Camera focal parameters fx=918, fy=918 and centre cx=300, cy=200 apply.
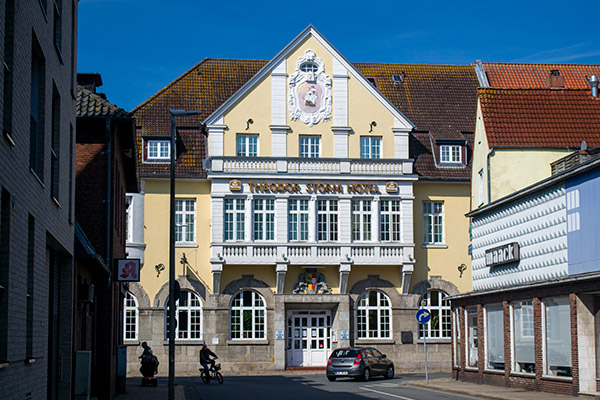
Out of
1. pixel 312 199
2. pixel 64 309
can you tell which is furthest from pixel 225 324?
pixel 64 309

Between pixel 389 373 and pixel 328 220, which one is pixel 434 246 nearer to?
pixel 328 220

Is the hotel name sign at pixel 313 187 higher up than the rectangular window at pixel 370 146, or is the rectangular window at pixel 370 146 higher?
the rectangular window at pixel 370 146

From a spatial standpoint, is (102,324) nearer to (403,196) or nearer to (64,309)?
(64,309)

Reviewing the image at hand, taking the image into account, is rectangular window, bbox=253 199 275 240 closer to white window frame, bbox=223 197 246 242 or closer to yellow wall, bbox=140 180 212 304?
white window frame, bbox=223 197 246 242

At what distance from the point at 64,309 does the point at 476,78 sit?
121 ft

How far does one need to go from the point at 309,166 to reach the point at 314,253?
412 cm

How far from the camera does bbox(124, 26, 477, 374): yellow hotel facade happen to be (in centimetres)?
4294

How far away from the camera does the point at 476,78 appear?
50812mm

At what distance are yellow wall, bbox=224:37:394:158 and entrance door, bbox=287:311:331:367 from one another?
784 cm

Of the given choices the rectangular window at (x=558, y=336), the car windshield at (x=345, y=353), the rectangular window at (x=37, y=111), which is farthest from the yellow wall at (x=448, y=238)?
the rectangular window at (x=37, y=111)

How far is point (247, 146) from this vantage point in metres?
44.0

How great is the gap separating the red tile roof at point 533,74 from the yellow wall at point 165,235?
1778cm

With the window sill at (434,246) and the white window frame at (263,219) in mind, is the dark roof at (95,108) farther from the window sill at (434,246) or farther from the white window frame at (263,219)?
the window sill at (434,246)

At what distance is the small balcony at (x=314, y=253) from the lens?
4259 cm
